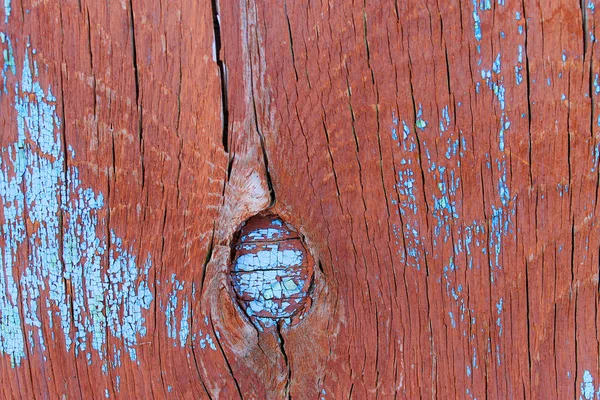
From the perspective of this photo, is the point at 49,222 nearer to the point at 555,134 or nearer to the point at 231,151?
the point at 231,151

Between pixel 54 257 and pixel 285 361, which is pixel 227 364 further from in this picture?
pixel 54 257

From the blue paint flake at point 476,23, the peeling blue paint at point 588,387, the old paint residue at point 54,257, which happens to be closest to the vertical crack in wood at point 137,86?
the old paint residue at point 54,257

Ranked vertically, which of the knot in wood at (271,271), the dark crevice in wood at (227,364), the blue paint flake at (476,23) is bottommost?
the dark crevice in wood at (227,364)

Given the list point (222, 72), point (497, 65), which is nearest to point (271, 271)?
point (222, 72)

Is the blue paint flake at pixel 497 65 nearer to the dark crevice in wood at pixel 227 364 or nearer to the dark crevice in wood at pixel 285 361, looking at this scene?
the dark crevice in wood at pixel 285 361

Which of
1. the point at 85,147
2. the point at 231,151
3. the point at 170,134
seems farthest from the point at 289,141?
the point at 85,147

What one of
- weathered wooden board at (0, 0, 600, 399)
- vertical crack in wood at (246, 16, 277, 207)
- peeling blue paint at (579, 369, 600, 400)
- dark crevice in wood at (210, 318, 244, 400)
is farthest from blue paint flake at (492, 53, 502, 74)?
dark crevice in wood at (210, 318, 244, 400)

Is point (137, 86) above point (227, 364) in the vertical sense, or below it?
above

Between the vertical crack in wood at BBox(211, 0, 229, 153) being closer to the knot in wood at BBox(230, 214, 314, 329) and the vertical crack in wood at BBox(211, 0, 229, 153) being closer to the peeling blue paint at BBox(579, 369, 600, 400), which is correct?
the knot in wood at BBox(230, 214, 314, 329)
